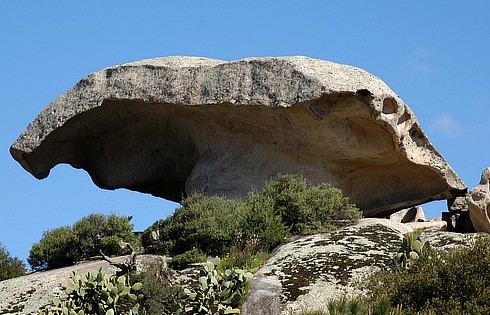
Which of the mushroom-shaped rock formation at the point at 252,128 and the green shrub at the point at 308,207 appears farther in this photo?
the mushroom-shaped rock formation at the point at 252,128

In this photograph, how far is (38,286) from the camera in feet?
81.4

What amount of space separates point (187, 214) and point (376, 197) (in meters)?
6.14

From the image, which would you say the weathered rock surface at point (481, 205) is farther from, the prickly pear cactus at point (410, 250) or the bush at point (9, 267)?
the bush at point (9, 267)

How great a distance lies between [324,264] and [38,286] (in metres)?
6.06

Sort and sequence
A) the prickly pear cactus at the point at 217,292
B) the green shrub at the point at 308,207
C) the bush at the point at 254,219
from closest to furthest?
the prickly pear cactus at the point at 217,292 < the bush at the point at 254,219 < the green shrub at the point at 308,207

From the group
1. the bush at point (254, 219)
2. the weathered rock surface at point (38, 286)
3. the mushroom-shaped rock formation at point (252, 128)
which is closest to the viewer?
the weathered rock surface at point (38, 286)

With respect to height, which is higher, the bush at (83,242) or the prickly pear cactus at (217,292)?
the bush at (83,242)

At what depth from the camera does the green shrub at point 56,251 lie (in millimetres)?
28156

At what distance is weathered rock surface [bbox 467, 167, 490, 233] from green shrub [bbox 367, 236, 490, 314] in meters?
5.26

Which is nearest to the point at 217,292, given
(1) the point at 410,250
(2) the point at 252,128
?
(1) the point at 410,250

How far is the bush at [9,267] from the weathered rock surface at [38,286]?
6.07ft

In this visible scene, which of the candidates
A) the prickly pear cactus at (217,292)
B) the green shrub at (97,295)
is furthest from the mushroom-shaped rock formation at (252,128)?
the green shrub at (97,295)

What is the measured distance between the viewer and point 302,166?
30.2 meters

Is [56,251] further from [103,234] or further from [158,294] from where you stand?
[158,294]
